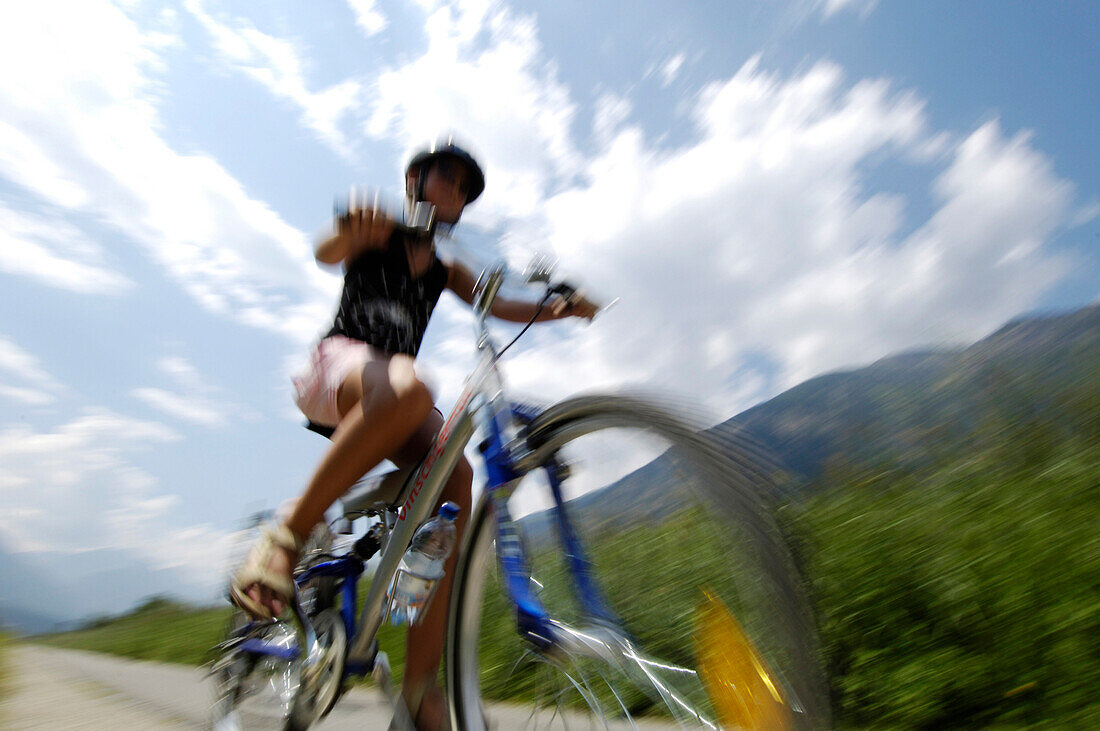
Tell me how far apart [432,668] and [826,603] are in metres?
1.37

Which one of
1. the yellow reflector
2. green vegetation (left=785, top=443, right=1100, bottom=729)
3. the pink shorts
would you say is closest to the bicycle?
the yellow reflector

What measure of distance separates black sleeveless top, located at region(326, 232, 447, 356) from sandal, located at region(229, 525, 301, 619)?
0.57 metres

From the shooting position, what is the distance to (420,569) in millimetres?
1554

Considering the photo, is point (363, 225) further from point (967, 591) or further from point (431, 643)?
point (967, 591)

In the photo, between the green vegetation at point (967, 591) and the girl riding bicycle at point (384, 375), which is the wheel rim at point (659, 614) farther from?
the green vegetation at point (967, 591)

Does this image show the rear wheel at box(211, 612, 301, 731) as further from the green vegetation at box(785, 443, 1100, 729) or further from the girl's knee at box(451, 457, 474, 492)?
the green vegetation at box(785, 443, 1100, 729)

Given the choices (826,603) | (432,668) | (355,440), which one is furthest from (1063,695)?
(355,440)

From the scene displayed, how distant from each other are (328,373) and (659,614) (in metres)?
1.06

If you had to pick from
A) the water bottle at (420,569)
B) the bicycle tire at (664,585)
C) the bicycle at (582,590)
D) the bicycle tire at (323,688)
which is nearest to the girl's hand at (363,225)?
the bicycle at (582,590)

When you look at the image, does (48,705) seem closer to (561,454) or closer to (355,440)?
(355,440)

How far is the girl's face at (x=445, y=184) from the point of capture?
1.82 m

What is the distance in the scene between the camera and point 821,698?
92cm

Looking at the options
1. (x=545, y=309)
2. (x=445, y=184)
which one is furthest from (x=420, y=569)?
(x=445, y=184)

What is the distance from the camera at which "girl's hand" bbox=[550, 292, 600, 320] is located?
166 cm
